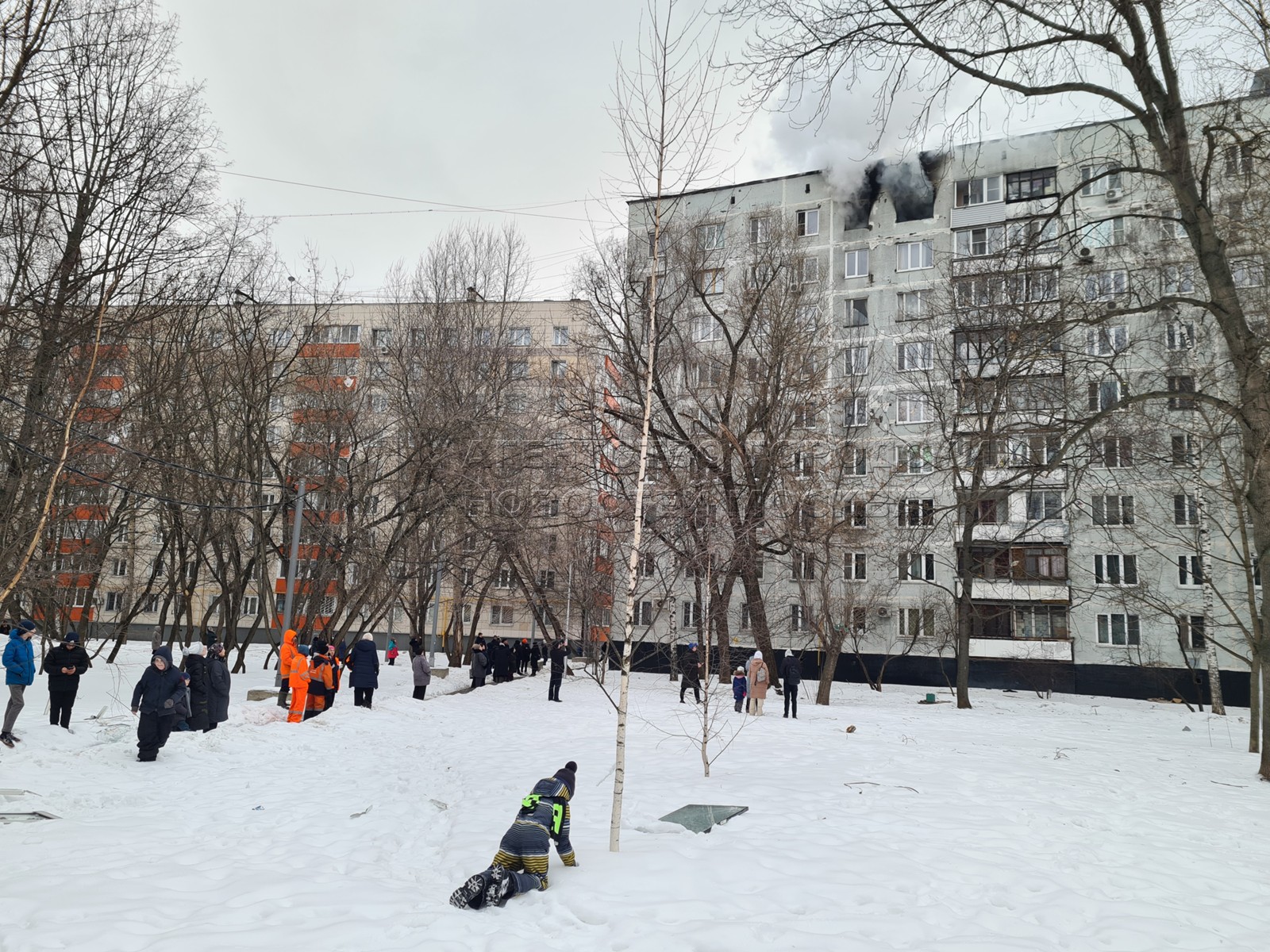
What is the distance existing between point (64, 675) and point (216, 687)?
2349mm

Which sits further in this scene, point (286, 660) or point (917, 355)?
point (917, 355)

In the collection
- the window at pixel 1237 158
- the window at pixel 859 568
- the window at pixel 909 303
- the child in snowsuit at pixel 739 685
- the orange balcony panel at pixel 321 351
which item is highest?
the window at pixel 909 303

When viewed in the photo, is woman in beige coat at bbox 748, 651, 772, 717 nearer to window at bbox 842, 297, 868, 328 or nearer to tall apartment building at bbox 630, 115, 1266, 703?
tall apartment building at bbox 630, 115, 1266, 703

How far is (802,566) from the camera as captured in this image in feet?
92.6

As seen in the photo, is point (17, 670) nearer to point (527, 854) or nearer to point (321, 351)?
point (527, 854)

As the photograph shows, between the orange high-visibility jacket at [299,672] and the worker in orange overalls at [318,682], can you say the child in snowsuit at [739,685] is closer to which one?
the worker in orange overalls at [318,682]

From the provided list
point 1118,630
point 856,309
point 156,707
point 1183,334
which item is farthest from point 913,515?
point 156,707

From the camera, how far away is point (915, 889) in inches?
274

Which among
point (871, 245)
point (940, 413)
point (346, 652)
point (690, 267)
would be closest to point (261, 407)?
point (346, 652)

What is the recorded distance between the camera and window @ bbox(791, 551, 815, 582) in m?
24.4

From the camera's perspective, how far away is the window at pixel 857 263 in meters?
45.2

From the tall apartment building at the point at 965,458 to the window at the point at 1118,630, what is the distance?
0.25ft

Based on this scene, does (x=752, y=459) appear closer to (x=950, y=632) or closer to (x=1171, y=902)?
(x=950, y=632)

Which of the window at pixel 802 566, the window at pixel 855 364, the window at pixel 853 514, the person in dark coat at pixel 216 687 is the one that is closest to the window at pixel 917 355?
the window at pixel 855 364
